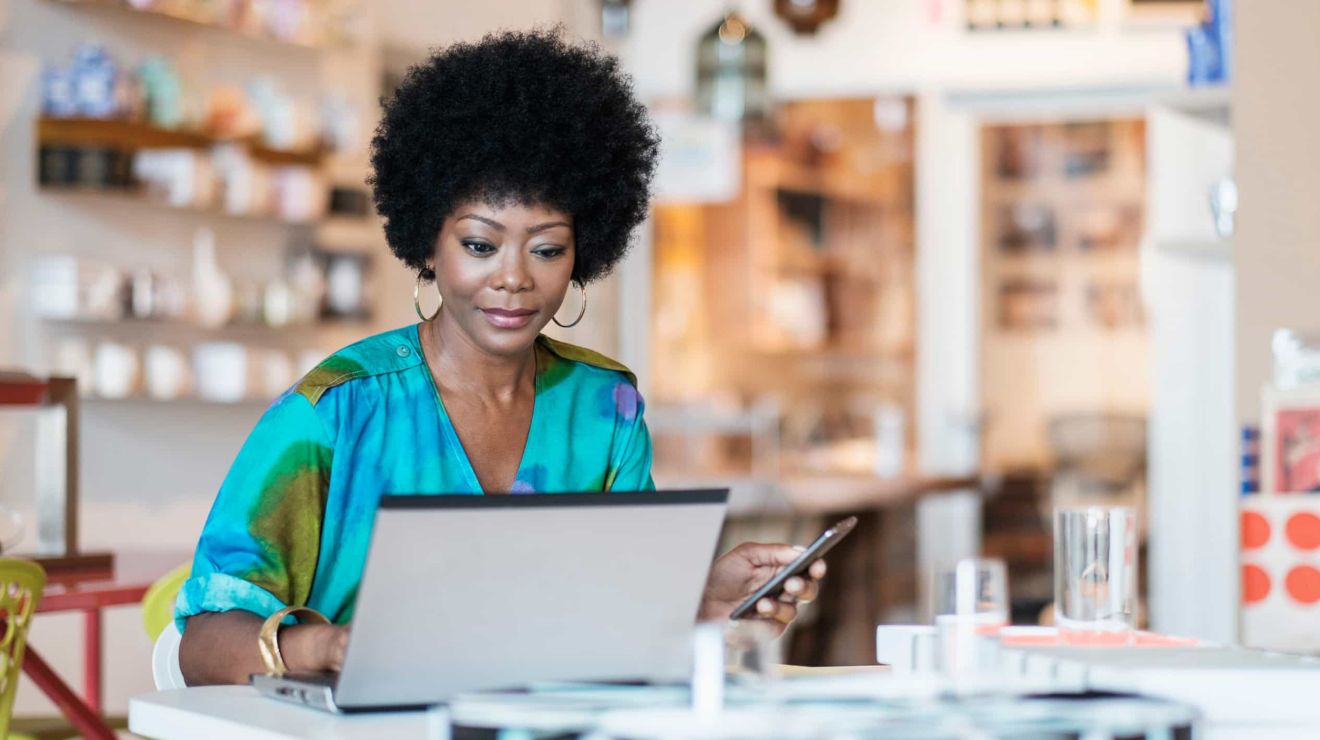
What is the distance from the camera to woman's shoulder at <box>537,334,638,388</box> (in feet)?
6.78

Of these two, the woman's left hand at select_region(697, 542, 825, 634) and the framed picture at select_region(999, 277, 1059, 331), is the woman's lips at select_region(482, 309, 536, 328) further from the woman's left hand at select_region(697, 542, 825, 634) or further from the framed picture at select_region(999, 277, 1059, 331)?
the framed picture at select_region(999, 277, 1059, 331)

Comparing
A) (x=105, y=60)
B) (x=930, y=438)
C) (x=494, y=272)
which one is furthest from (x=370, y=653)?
(x=930, y=438)

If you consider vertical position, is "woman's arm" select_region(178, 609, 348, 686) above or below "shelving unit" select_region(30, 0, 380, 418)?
below

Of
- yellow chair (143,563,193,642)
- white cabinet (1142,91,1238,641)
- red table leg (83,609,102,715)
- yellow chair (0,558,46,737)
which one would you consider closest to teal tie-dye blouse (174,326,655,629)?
yellow chair (0,558,46,737)

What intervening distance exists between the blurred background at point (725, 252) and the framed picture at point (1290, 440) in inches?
5.6

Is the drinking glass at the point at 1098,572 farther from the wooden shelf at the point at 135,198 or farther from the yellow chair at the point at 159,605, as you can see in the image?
the wooden shelf at the point at 135,198

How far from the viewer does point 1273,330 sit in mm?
3275

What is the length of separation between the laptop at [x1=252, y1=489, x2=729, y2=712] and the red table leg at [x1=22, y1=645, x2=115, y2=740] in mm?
1444

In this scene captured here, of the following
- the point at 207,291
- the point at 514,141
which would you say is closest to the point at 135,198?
the point at 207,291

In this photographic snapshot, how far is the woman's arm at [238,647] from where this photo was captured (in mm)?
1514

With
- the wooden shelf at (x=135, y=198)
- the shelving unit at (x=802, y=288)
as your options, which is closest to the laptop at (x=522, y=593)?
the wooden shelf at (x=135, y=198)

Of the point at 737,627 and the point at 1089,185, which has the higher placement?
the point at 1089,185

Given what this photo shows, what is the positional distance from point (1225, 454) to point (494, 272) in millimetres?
3656

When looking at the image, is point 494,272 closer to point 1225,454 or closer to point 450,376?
point 450,376
